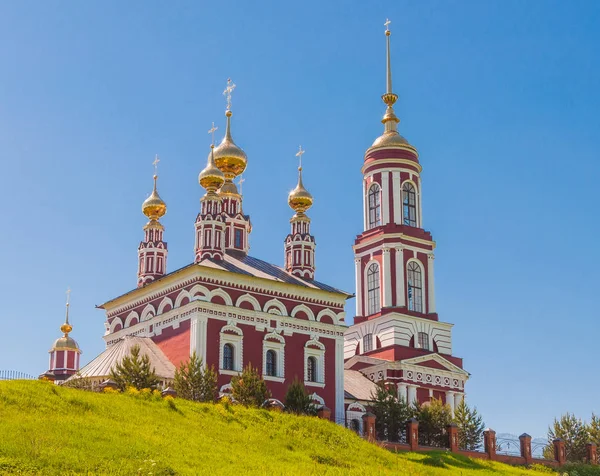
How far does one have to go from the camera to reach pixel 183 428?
22.7 metres

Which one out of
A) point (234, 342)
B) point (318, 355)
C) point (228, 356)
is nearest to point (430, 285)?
point (318, 355)

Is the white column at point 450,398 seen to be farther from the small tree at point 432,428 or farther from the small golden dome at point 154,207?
the small golden dome at point 154,207

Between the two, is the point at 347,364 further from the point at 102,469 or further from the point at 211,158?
the point at 102,469

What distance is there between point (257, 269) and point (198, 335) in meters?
4.62

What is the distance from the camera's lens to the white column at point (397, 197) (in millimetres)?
43344

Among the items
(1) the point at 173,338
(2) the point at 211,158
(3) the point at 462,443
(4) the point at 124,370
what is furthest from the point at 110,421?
(2) the point at 211,158

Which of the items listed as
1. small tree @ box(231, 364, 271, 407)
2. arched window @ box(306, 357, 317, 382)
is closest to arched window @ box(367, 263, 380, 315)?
arched window @ box(306, 357, 317, 382)

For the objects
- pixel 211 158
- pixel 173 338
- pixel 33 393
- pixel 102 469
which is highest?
pixel 211 158

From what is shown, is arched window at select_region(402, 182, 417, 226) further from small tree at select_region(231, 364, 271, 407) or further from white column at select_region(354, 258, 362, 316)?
small tree at select_region(231, 364, 271, 407)

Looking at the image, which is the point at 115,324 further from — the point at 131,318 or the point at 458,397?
the point at 458,397

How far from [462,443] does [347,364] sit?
27.9ft

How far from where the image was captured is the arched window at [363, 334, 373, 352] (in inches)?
1672

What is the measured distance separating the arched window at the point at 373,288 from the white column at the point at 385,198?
213 centimetres

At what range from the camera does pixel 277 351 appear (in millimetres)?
35312
